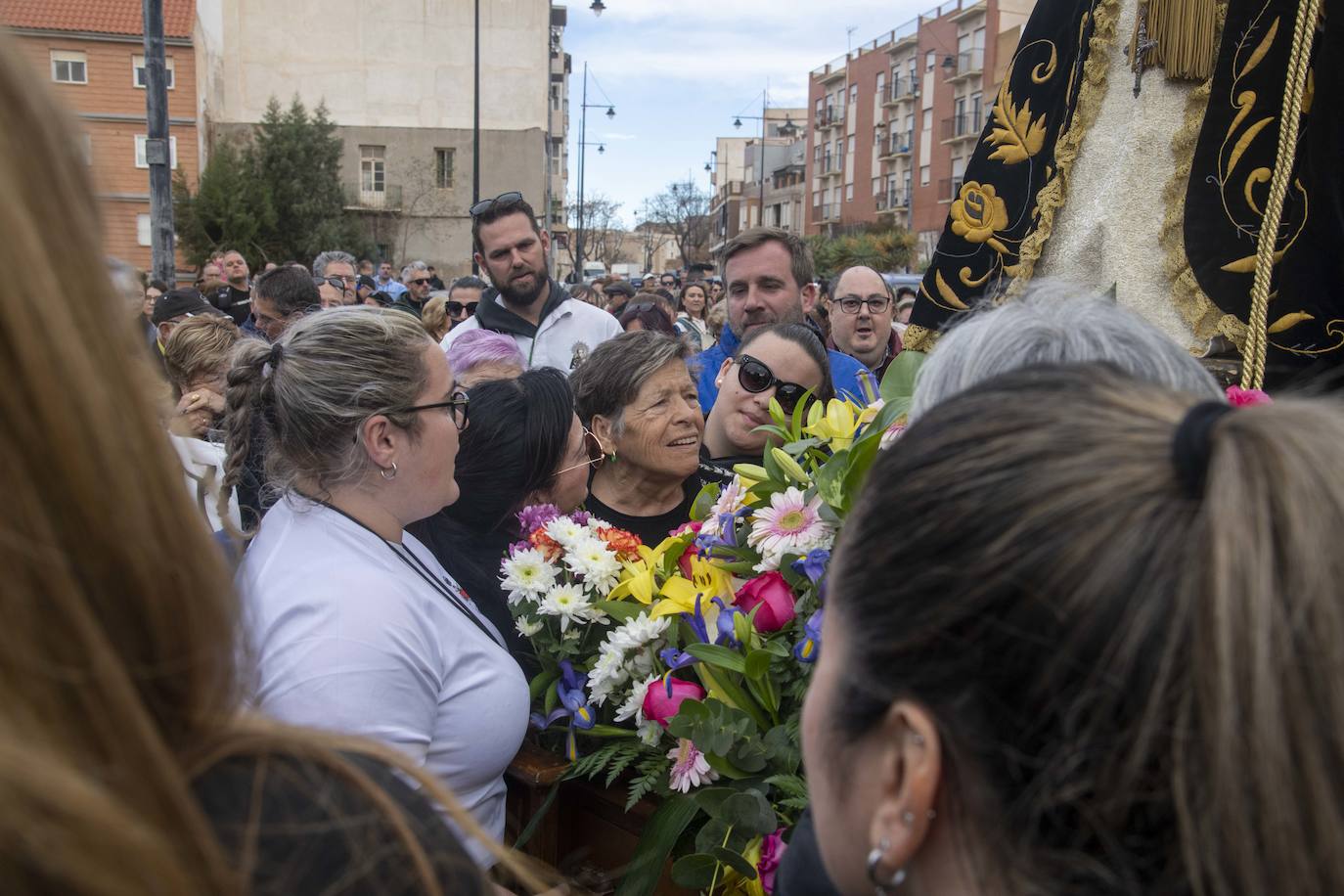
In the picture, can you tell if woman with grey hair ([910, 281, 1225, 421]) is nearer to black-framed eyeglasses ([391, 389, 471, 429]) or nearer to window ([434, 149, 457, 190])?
black-framed eyeglasses ([391, 389, 471, 429])

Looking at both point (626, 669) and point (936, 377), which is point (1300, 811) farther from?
point (626, 669)

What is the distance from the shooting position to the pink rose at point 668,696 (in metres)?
2.26

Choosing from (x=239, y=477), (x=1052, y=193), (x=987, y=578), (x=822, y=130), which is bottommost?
(x=239, y=477)

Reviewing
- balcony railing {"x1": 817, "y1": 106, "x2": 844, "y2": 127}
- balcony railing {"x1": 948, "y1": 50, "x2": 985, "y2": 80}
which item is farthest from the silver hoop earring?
balcony railing {"x1": 817, "y1": 106, "x2": 844, "y2": 127}

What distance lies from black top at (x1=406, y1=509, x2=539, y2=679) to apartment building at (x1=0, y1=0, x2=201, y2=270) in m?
32.5

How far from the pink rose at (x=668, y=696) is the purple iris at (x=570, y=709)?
0.76 ft

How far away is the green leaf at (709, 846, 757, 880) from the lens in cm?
200

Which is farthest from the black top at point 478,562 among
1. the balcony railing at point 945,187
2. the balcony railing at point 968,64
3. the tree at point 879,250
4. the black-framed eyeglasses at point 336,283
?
the balcony railing at point 968,64

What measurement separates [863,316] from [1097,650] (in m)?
5.47

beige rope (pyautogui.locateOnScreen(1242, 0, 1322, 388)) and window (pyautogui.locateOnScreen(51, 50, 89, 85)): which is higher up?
window (pyautogui.locateOnScreen(51, 50, 89, 85))

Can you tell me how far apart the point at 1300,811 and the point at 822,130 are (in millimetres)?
67652

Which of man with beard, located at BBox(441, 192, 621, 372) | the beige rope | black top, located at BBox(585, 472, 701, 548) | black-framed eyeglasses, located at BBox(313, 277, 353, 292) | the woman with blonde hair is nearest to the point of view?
the woman with blonde hair

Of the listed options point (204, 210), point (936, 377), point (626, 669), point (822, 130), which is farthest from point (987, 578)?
point (822, 130)

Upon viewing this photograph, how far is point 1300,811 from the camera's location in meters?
0.78
